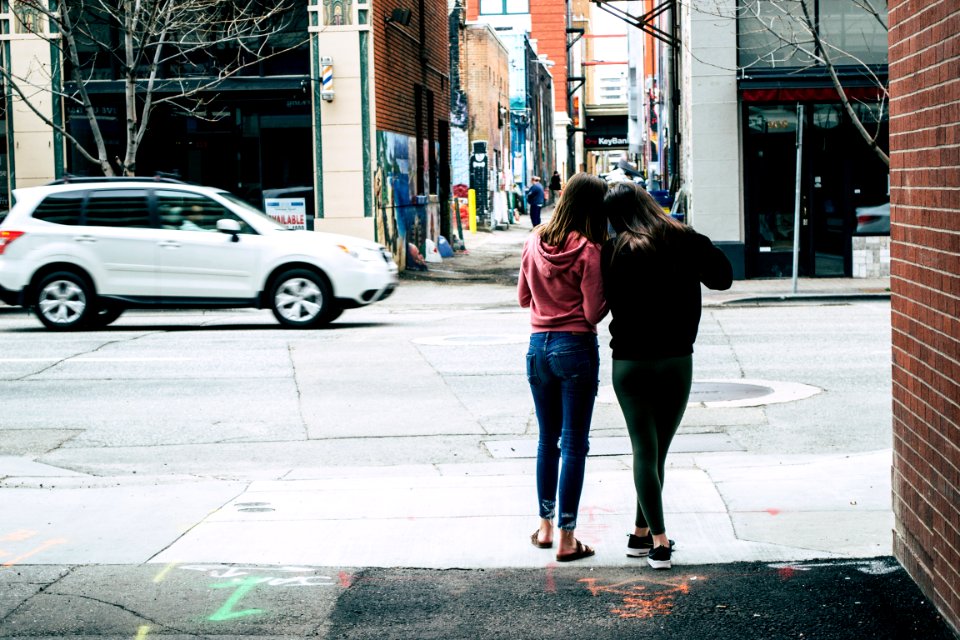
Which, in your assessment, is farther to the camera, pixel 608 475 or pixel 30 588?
pixel 608 475

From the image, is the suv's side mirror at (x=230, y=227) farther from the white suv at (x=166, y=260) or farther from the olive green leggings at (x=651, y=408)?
the olive green leggings at (x=651, y=408)

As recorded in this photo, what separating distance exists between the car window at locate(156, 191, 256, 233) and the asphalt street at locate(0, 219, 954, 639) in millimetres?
1885

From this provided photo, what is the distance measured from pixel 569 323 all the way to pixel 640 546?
1058 mm

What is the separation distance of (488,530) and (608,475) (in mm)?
1597

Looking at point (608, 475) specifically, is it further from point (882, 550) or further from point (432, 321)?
point (432, 321)

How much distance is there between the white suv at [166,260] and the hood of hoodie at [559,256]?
33.6 ft

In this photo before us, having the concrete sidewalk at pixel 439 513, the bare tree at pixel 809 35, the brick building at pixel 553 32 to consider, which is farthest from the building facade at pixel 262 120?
the brick building at pixel 553 32

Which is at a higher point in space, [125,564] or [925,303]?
[925,303]

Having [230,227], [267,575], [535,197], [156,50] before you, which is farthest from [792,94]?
[267,575]

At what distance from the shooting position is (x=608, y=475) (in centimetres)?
778

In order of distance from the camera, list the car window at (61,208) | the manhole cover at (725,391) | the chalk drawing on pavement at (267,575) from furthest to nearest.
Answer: the car window at (61,208)
the manhole cover at (725,391)
the chalk drawing on pavement at (267,575)

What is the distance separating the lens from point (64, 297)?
15.9 meters

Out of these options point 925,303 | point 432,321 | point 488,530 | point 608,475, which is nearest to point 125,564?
point 488,530

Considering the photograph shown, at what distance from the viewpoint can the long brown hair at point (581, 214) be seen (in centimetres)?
569
